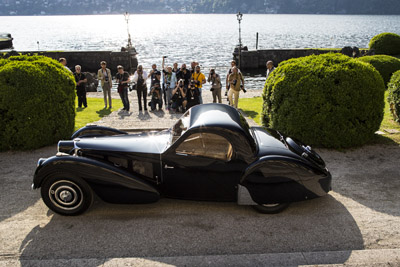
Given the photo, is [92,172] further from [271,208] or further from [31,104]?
[31,104]

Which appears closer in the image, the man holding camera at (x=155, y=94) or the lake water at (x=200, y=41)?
the man holding camera at (x=155, y=94)

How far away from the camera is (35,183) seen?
5.80 metres

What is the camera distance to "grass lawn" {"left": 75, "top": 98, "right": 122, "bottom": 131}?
A: 12094mm

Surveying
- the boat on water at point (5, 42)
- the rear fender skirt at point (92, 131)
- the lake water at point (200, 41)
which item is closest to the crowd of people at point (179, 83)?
the rear fender skirt at point (92, 131)

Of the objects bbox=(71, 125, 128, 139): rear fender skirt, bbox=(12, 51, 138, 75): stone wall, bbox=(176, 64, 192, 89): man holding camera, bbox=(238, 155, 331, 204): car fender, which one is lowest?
bbox=(12, 51, 138, 75): stone wall

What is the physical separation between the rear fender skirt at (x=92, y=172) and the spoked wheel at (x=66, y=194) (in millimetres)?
106

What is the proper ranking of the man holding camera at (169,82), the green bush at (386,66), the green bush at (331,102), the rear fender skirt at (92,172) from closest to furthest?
the rear fender skirt at (92,172), the green bush at (331,102), the man holding camera at (169,82), the green bush at (386,66)

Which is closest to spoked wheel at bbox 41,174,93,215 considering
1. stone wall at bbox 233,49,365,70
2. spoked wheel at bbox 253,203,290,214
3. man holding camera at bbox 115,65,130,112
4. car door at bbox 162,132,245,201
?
car door at bbox 162,132,245,201

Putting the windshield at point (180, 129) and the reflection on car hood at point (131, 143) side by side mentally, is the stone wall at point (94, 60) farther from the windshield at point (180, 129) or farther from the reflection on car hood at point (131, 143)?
the windshield at point (180, 129)

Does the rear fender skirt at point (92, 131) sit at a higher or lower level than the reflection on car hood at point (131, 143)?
lower

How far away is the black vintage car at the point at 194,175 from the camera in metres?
5.68

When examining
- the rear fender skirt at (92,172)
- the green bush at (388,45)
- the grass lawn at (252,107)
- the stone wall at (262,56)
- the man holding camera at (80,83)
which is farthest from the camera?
the stone wall at (262,56)

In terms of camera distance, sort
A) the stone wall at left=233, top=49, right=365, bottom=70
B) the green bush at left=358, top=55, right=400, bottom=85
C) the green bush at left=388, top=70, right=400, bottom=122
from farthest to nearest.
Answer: the stone wall at left=233, top=49, right=365, bottom=70
the green bush at left=358, top=55, right=400, bottom=85
the green bush at left=388, top=70, right=400, bottom=122

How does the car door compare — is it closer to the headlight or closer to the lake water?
the headlight
